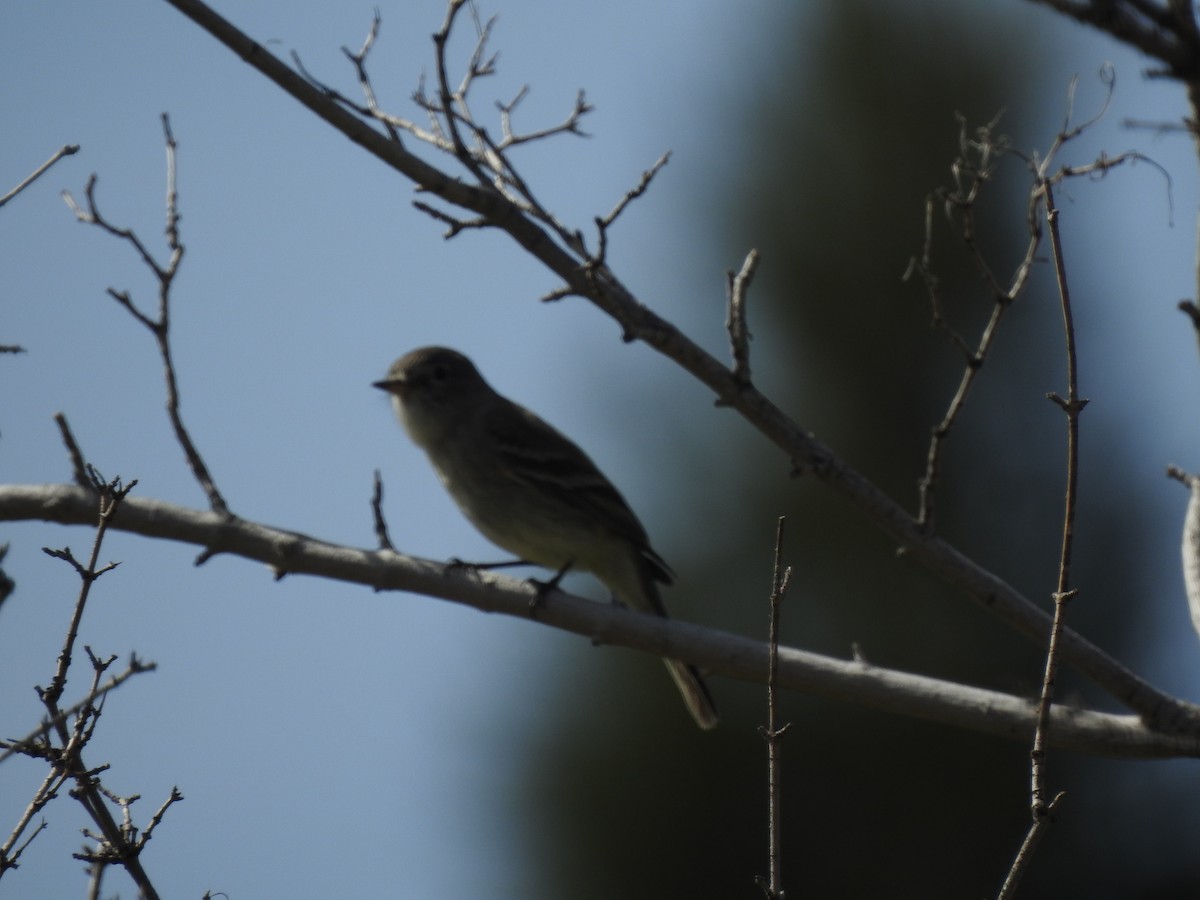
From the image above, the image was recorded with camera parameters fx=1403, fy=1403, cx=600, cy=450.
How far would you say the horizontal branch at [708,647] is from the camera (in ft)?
14.8

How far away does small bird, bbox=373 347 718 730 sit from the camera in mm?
6910

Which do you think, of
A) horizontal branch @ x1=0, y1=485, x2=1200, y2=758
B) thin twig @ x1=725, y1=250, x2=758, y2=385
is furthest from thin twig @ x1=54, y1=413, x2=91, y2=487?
thin twig @ x1=725, y1=250, x2=758, y2=385

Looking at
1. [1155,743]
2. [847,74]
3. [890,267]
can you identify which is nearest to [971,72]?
[847,74]

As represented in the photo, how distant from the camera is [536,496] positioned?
7047 millimetres

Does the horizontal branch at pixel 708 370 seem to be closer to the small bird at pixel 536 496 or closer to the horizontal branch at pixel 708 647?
the horizontal branch at pixel 708 647

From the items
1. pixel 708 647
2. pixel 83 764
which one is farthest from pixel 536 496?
pixel 83 764

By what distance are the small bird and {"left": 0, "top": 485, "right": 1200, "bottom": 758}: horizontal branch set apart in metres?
2.14

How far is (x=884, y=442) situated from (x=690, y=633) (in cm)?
892

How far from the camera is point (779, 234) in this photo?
1391 cm

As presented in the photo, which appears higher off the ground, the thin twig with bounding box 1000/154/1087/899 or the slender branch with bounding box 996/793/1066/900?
the thin twig with bounding box 1000/154/1087/899

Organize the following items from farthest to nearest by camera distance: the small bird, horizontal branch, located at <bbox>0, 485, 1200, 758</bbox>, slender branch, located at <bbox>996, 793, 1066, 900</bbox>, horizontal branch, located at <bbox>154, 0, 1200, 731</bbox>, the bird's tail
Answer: the small bird < the bird's tail < horizontal branch, located at <bbox>0, 485, 1200, 758</bbox> < horizontal branch, located at <bbox>154, 0, 1200, 731</bbox> < slender branch, located at <bbox>996, 793, 1066, 900</bbox>

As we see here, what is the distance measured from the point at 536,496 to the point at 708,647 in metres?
2.48

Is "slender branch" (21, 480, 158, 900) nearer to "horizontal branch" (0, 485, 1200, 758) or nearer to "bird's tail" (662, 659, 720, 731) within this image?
"horizontal branch" (0, 485, 1200, 758)

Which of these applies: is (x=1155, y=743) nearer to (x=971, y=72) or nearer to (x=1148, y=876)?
(x=1148, y=876)
